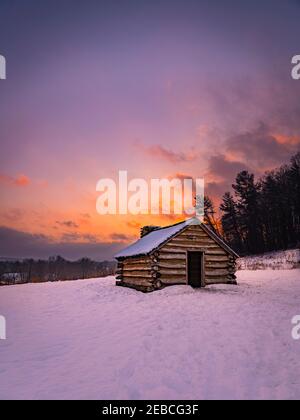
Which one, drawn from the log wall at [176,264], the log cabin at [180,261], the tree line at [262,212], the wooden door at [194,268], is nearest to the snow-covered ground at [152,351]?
the log wall at [176,264]

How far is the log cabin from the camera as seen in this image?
1550cm

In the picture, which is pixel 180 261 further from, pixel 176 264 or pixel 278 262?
pixel 278 262

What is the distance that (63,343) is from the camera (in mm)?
7273

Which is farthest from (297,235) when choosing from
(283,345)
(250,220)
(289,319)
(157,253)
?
(283,345)

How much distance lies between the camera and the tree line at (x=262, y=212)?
136 ft

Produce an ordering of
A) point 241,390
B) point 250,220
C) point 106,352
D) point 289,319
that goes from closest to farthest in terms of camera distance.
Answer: point 241,390 → point 106,352 → point 289,319 → point 250,220

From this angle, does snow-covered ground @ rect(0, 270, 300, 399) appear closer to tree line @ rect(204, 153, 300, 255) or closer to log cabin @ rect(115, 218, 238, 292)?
log cabin @ rect(115, 218, 238, 292)

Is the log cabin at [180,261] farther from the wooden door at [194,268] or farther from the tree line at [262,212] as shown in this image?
the tree line at [262,212]

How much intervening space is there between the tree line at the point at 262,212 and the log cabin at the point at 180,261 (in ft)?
85.3

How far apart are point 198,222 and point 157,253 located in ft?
12.4

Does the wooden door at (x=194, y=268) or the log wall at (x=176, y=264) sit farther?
the wooden door at (x=194, y=268)
